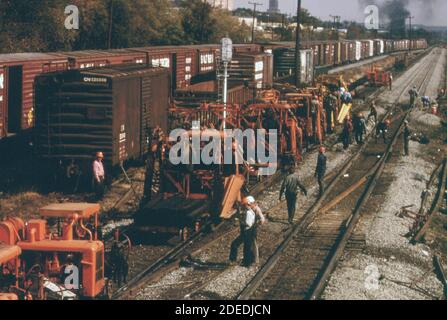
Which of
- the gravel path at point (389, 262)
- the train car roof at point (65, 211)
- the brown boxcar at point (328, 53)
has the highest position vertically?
the brown boxcar at point (328, 53)

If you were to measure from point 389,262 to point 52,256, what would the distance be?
6735 millimetres

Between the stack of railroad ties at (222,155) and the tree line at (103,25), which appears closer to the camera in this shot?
the stack of railroad ties at (222,155)

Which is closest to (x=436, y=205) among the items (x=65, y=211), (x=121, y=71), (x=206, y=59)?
(x=121, y=71)

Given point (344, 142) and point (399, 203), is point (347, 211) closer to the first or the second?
point (399, 203)

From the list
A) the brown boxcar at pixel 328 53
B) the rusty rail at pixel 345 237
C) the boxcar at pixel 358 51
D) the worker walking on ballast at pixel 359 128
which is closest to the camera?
the rusty rail at pixel 345 237

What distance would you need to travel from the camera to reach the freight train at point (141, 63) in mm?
22578

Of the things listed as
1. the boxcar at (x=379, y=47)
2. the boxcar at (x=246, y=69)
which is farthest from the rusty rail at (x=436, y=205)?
the boxcar at (x=379, y=47)

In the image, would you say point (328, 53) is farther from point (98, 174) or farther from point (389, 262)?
point (389, 262)

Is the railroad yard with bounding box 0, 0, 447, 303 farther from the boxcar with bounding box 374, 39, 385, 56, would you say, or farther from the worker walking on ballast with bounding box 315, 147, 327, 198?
the boxcar with bounding box 374, 39, 385, 56

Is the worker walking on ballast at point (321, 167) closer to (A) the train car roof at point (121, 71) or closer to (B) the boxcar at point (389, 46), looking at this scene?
(A) the train car roof at point (121, 71)

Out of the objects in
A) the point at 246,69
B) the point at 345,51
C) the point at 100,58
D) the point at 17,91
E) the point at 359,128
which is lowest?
the point at 359,128

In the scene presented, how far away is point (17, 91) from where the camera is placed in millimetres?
22625

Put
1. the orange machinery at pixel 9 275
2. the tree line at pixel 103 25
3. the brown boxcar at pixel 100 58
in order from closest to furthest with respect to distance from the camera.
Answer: the orange machinery at pixel 9 275, the brown boxcar at pixel 100 58, the tree line at pixel 103 25

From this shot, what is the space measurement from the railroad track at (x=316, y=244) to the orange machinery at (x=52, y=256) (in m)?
2.42
